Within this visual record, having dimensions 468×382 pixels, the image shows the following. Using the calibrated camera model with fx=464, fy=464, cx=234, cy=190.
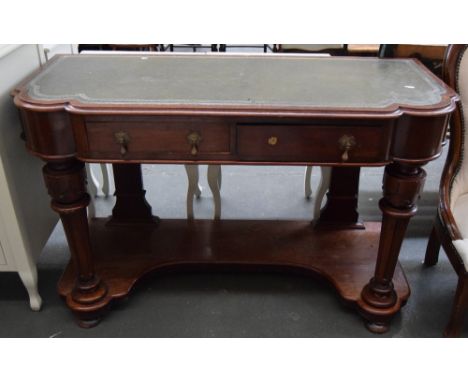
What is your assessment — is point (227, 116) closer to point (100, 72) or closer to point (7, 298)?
point (100, 72)

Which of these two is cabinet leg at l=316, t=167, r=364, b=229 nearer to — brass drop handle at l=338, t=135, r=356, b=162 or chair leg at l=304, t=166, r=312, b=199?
chair leg at l=304, t=166, r=312, b=199

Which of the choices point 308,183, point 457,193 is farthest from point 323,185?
point 457,193

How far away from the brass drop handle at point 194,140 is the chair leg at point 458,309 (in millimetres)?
825

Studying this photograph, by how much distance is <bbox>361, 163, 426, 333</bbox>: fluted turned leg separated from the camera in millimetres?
1216

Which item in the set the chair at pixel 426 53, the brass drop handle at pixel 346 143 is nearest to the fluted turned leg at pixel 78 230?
the brass drop handle at pixel 346 143

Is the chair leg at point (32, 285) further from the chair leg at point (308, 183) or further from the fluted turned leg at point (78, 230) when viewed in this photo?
the chair leg at point (308, 183)

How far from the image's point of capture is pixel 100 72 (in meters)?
1.37

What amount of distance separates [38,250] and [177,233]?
49 centimetres

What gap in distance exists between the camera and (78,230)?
1.33 m

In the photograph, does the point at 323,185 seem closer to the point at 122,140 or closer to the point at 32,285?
the point at 122,140

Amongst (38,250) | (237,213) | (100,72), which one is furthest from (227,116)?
(237,213)

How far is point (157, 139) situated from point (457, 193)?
946 millimetres

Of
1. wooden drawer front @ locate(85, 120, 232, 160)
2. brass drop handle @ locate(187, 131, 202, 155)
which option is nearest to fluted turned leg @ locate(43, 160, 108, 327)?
A: wooden drawer front @ locate(85, 120, 232, 160)

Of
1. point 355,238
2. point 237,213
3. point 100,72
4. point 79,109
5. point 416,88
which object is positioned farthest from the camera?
point 237,213
